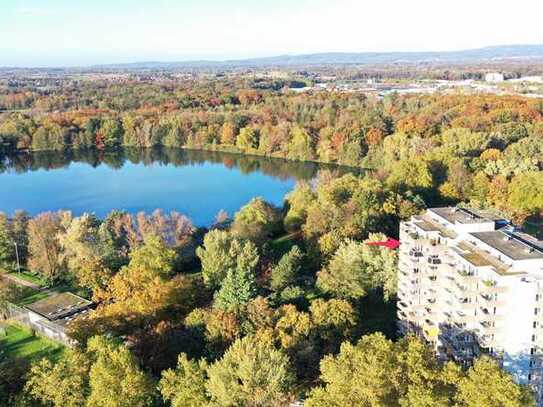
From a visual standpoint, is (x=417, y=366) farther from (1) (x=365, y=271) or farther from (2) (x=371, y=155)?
(2) (x=371, y=155)

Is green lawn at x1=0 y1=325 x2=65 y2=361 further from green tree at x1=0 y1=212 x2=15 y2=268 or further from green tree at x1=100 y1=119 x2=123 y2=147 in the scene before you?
green tree at x1=100 y1=119 x2=123 y2=147

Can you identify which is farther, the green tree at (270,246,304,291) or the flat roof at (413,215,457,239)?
the green tree at (270,246,304,291)

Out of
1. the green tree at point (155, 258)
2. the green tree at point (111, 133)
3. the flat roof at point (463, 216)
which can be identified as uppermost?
the flat roof at point (463, 216)

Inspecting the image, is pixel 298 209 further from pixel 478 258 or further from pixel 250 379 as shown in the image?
pixel 250 379

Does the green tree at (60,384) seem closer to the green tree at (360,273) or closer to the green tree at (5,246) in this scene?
the green tree at (360,273)

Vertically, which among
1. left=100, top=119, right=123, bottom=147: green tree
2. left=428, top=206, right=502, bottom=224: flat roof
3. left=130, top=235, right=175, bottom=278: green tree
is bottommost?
left=130, top=235, right=175, bottom=278: green tree

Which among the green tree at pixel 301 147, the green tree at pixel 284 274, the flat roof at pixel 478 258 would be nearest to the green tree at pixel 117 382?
the green tree at pixel 284 274

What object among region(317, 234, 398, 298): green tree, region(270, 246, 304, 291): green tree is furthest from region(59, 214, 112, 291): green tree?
region(317, 234, 398, 298): green tree
